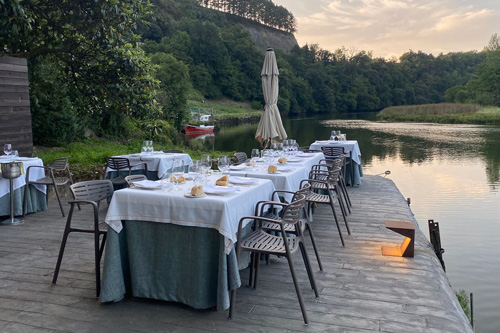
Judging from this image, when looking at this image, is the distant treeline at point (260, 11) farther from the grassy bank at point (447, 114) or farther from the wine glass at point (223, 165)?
the wine glass at point (223, 165)

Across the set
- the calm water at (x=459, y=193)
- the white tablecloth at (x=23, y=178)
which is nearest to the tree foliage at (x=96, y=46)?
the white tablecloth at (x=23, y=178)

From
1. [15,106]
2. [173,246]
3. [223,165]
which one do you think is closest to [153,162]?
[15,106]

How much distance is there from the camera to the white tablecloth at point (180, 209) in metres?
2.84

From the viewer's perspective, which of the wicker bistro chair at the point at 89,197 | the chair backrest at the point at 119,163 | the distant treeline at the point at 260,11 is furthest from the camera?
the distant treeline at the point at 260,11

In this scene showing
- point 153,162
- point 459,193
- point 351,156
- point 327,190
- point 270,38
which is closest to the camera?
point 327,190

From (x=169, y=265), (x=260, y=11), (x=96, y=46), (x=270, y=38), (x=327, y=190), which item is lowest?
(x=169, y=265)

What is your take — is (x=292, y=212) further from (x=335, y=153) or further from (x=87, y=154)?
(x=87, y=154)

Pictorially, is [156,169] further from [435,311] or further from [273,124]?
[435,311]

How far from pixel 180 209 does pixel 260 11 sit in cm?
9629

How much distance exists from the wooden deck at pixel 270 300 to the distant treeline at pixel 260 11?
295ft

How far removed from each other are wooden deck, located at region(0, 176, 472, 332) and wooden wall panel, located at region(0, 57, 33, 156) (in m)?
3.19

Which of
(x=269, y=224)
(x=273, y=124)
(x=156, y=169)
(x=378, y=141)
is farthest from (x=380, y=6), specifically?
(x=269, y=224)

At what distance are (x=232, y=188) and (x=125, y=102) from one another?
4.56 meters

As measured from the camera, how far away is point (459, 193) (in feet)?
36.6
